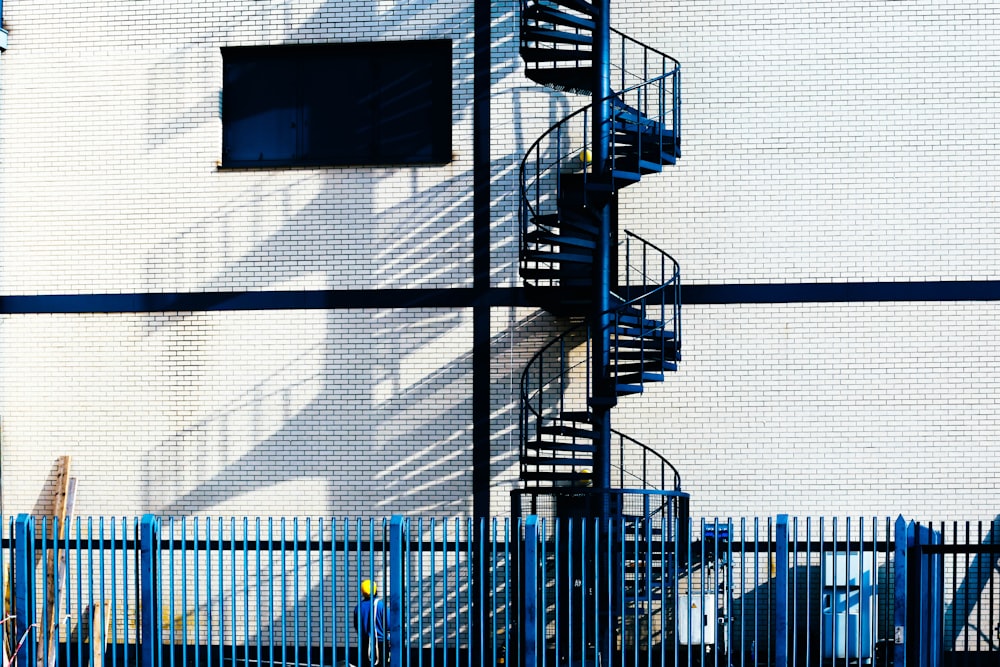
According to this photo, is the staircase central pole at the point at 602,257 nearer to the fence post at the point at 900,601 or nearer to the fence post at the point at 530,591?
the fence post at the point at 530,591

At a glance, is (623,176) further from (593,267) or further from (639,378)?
(639,378)

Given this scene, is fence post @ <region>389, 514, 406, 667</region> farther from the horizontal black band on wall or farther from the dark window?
the dark window

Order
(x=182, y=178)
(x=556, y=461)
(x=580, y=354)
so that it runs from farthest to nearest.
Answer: (x=182, y=178), (x=580, y=354), (x=556, y=461)

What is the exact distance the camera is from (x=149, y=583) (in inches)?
321

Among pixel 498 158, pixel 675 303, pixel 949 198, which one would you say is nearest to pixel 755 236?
pixel 675 303

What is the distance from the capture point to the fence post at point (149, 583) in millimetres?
8070

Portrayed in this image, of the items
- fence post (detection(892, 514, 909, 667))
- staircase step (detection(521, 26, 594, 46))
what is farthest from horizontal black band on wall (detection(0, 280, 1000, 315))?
fence post (detection(892, 514, 909, 667))

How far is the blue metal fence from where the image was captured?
788cm

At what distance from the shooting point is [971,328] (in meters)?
11.0

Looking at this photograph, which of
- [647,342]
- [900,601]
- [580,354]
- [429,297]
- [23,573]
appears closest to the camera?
[900,601]

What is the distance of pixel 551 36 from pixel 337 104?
282cm

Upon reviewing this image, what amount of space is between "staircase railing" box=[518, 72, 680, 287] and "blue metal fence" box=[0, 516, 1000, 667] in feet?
10.7

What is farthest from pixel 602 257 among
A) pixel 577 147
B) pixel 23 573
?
pixel 23 573

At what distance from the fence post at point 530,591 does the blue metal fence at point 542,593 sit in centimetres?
2
